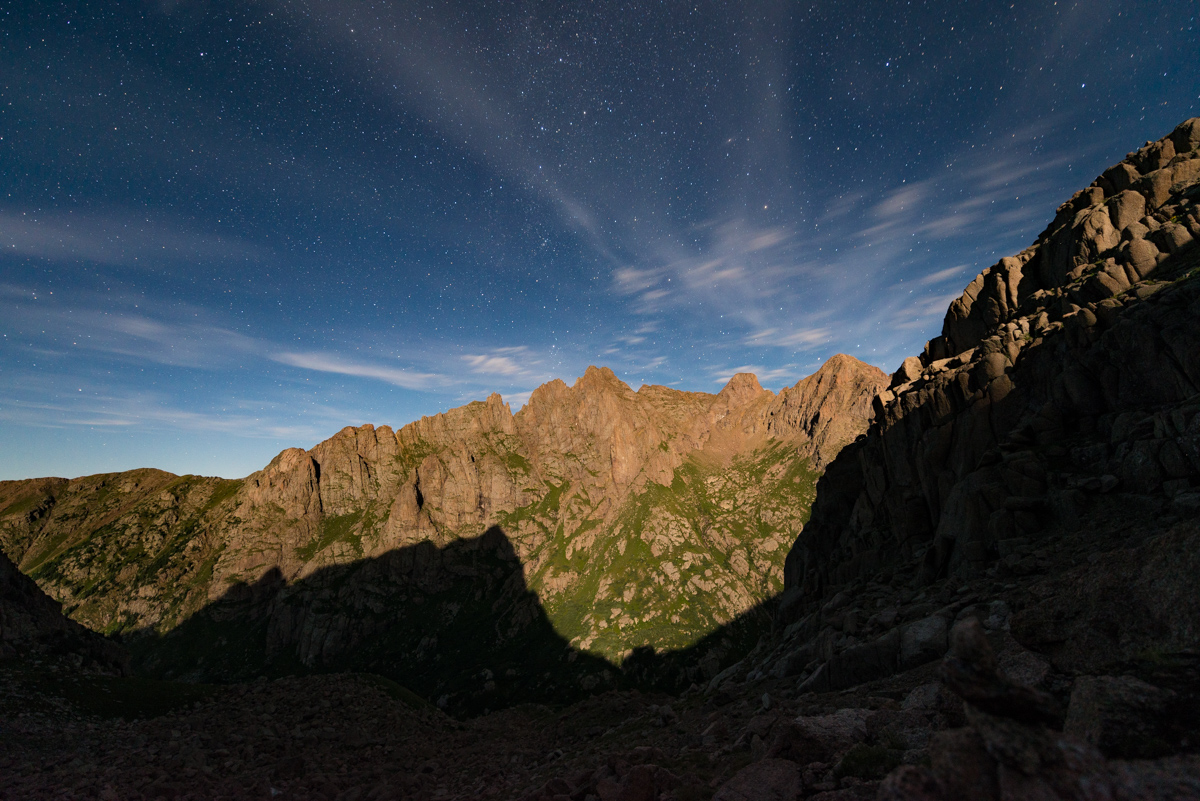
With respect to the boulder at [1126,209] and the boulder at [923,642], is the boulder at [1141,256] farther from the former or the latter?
the boulder at [923,642]

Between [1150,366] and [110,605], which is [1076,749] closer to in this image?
[1150,366]

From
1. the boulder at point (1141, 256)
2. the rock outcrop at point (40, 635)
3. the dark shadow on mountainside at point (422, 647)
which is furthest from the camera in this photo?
the dark shadow on mountainside at point (422, 647)

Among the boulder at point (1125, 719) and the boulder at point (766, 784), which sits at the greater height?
the boulder at point (1125, 719)

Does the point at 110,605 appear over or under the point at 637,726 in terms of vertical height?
under

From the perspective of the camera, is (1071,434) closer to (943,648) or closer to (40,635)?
(943,648)

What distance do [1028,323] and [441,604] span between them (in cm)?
21230

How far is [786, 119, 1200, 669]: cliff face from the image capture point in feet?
40.2

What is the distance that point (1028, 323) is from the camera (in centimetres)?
4084

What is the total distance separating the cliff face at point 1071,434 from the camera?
1224 cm

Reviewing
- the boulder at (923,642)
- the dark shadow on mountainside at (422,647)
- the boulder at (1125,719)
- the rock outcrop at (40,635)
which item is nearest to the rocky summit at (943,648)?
the boulder at (1125,719)

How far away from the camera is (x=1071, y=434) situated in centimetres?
3111

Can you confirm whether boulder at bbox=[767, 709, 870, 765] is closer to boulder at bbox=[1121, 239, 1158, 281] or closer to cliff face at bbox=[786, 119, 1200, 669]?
cliff face at bbox=[786, 119, 1200, 669]

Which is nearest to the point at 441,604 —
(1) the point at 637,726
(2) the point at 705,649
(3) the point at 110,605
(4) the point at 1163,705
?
(2) the point at 705,649

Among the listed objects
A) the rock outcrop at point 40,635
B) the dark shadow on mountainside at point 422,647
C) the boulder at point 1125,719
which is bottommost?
the dark shadow on mountainside at point 422,647
